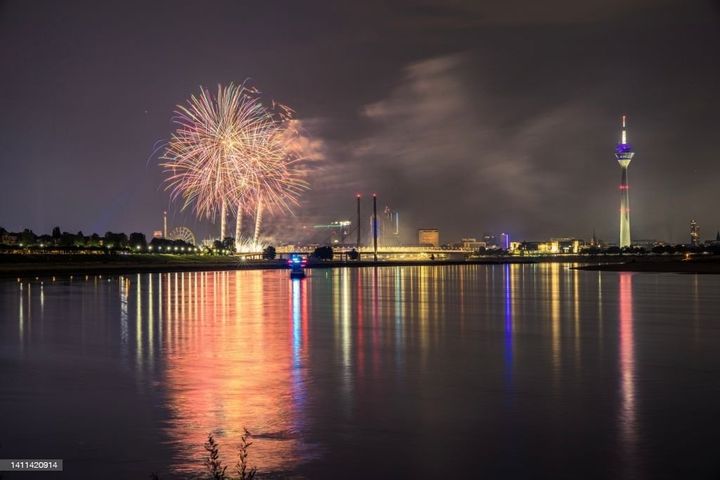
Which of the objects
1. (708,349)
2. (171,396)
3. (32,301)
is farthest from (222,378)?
(32,301)

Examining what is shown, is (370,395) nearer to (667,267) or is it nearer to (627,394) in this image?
(627,394)

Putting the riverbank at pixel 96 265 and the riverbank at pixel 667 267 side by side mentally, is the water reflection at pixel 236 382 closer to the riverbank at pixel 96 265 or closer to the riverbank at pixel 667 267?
the riverbank at pixel 96 265

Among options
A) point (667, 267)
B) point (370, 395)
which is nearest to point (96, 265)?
point (667, 267)

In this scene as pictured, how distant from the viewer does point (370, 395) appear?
1367 cm

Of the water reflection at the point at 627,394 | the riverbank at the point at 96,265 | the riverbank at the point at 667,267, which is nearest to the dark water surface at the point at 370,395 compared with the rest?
the water reflection at the point at 627,394

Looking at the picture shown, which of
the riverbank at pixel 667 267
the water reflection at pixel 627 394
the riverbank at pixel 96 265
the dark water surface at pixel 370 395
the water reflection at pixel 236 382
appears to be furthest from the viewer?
the riverbank at pixel 667 267

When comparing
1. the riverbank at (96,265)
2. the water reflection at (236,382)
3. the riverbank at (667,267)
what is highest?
the riverbank at (96,265)

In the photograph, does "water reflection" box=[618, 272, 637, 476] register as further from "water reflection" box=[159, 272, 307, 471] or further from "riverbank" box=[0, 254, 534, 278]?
"riverbank" box=[0, 254, 534, 278]

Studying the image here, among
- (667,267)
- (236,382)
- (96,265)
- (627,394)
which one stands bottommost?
(627,394)

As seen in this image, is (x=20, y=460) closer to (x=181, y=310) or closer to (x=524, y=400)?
(x=524, y=400)

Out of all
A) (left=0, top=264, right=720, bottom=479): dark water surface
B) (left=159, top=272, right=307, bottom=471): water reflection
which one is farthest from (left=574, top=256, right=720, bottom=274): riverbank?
(left=159, top=272, right=307, bottom=471): water reflection

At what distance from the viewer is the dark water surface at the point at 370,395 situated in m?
9.81

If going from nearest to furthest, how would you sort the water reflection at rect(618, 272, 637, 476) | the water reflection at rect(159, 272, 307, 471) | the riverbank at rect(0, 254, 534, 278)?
1. the water reflection at rect(618, 272, 637, 476)
2. the water reflection at rect(159, 272, 307, 471)
3. the riverbank at rect(0, 254, 534, 278)

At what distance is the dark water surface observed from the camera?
32.2 ft
